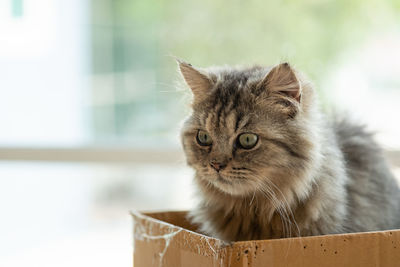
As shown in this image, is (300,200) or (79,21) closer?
(300,200)

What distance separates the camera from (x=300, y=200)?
1589 mm

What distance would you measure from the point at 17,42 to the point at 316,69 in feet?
7.17

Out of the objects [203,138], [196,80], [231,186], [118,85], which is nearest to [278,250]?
[231,186]

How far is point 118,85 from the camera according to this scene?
3.72 metres

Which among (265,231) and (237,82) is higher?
(237,82)

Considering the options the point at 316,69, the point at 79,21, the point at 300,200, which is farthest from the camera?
the point at 79,21

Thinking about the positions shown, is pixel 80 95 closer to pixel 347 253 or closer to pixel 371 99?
pixel 371 99

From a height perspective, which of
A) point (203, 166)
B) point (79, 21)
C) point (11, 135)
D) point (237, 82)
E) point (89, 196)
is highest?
point (79, 21)

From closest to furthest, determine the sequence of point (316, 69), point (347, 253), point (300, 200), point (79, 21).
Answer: point (347, 253) < point (300, 200) < point (316, 69) < point (79, 21)

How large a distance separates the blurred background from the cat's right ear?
1.55 meters

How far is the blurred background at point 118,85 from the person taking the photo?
3258 mm

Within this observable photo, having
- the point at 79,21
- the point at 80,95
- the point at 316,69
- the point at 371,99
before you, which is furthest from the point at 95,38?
the point at 371,99

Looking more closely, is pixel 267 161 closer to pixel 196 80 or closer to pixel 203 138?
pixel 203 138

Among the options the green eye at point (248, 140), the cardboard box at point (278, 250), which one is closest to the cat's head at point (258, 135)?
the green eye at point (248, 140)
